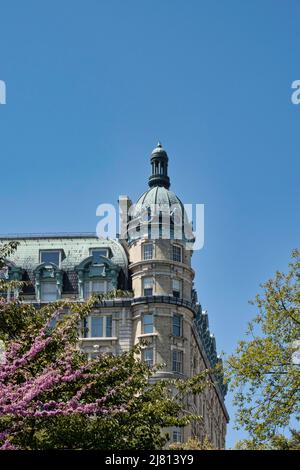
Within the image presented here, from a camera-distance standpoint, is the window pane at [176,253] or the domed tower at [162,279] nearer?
the domed tower at [162,279]

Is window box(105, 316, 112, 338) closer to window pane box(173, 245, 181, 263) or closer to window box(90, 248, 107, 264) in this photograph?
window box(90, 248, 107, 264)

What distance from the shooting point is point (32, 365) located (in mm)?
26734

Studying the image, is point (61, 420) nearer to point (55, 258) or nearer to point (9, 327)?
point (9, 327)

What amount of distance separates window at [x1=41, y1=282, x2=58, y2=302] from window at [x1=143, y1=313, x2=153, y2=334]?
825 centimetres

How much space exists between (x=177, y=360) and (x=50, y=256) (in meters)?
15.1

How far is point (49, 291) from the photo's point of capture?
83750mm

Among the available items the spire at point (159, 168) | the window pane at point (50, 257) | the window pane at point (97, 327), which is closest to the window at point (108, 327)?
the window pane at point (97, 327)

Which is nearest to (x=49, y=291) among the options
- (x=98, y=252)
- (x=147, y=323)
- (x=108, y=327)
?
(x=98, y=252)

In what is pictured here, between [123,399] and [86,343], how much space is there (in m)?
51.5

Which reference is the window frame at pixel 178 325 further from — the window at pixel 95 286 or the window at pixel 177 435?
the window at pixel 177 435

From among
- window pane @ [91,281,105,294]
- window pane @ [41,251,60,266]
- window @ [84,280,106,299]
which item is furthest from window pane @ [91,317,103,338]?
window pane @ [41,251,60,266]

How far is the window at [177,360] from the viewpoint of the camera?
79.2m

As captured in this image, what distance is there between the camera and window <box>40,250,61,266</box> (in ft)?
283

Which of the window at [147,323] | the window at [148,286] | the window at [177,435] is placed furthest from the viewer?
the window at [148,286]
